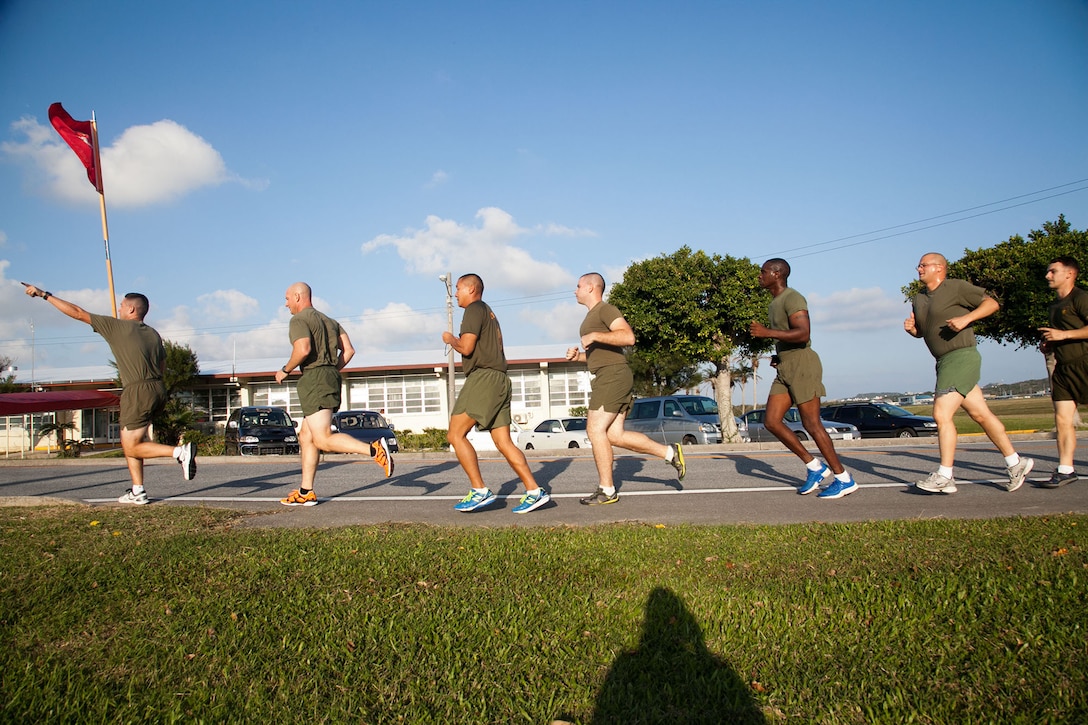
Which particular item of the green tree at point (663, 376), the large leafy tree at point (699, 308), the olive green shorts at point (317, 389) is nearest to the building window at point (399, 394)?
the green tree at point (663, 376)

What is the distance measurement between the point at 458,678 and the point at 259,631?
0.82 meters

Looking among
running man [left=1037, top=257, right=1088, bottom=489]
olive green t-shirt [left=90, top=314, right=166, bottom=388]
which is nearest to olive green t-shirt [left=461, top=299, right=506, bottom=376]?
olive green t-shirt [left=90, top=314, right=166, bottom=388]

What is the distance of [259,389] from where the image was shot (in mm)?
37875

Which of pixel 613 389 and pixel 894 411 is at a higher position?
pixel 613 389

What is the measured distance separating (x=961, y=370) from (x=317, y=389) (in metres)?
5.35

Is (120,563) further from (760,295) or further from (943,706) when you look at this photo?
(760,295)

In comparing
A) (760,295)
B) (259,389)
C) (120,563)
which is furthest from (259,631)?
(259,389)

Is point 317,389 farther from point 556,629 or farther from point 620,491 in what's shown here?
point 556,629

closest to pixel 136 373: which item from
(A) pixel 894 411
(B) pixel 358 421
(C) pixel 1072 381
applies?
(C) pixel 1072 381

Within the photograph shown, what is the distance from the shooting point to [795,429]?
21312 millimetres

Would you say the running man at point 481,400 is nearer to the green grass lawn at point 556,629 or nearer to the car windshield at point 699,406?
the green grass lawn at point 556,629

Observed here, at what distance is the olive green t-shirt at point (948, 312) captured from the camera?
5867 mm

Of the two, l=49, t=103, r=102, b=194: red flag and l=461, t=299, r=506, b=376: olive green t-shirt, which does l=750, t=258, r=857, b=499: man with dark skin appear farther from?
l=49, t=103, r=102, b=194: red flag

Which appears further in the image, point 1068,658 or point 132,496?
point 132,496
